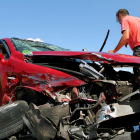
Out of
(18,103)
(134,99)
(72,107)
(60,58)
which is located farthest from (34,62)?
(134,99)

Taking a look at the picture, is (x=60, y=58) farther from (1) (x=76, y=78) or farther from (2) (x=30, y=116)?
(2) (x=30, y=116)

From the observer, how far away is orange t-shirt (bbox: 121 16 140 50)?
3369mm

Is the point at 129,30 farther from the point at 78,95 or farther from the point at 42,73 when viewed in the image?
the point at 42,73

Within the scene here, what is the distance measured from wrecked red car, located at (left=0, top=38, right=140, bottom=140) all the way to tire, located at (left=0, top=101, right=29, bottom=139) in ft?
0.44

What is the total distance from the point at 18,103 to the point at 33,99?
0.23 metres

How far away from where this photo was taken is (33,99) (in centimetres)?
276

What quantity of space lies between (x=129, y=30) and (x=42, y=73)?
72.8 inches

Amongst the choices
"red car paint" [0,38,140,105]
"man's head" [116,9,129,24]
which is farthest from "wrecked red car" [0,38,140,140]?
"man's head" [116,9,129,24]

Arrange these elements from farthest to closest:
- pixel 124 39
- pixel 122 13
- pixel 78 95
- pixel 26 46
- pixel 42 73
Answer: pixel 122 13 → pixel 26 46 → pixel 124 39 → pixel 42 73 → pixel 78 95

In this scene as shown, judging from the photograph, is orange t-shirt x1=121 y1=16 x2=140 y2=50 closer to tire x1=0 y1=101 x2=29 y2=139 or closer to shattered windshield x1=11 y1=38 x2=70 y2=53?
shattered windshield x1=11 y1=38 x2=70 y2=53

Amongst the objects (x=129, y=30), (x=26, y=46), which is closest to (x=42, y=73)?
(x=26, y=46)

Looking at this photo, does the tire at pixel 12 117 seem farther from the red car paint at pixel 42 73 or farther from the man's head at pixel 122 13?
the man's head at pixel 122 13

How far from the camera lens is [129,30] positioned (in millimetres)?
3340

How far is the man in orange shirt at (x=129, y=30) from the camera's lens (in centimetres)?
329
